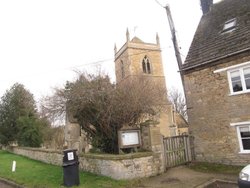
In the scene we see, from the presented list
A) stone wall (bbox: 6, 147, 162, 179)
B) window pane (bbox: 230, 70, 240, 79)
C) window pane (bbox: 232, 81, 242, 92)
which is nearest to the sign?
stone wall (bbox: 6, 147, 162, 179)

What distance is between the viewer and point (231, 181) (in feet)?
33.6

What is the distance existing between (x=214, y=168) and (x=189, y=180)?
10.3 feet

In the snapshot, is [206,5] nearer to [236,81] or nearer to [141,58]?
[236,81]

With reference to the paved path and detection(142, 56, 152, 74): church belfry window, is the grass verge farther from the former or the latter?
detection(142, 56, 152, 74): church belfry window

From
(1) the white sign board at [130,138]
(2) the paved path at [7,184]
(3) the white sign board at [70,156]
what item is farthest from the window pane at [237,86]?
(2) the paved path at [7,184]

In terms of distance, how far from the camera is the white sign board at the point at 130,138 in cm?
1235

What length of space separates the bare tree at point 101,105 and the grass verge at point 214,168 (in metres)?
3.67

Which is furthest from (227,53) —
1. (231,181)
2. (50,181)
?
(50,181)

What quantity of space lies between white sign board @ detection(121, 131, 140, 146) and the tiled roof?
5.61 meters

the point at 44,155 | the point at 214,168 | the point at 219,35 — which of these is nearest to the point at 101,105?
the point at 214,168

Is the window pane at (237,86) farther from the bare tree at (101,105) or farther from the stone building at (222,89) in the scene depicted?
the bare tree at (101,105)

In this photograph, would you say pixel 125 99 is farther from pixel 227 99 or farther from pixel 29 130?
pixel 29 130

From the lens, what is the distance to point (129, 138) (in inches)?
492

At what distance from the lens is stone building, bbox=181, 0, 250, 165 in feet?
44.5
